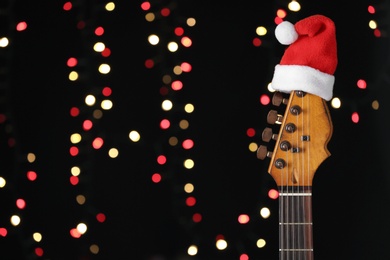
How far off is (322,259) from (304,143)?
0.42m

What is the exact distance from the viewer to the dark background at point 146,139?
1.52 metres

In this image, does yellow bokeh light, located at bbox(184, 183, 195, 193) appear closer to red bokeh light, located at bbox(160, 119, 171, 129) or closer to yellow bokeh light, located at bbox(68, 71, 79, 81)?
red bokeh light, located at bbox(160, 119, 171, 129)

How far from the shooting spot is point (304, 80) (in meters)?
1.28

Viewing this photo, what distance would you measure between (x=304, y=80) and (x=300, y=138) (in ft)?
0.38

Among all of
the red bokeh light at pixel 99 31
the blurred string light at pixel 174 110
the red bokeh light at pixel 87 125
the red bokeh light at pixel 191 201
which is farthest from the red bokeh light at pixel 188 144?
the red bokeh light at pixel 99 31

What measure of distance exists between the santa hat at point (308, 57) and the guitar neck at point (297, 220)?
7.9 inches

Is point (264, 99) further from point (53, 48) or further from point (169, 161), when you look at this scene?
point (53, 48)

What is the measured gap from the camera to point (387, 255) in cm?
162

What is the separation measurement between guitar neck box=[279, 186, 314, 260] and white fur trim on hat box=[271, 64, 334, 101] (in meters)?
0.20


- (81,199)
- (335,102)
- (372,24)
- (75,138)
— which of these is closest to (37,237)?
(81,199)

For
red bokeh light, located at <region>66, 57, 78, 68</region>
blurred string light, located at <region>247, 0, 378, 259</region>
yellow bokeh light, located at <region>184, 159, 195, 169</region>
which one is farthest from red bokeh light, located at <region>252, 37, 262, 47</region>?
red bokeh light, located at <region>66, 57, 78, 68</region>

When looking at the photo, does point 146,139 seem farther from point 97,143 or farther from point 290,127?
point 290,127

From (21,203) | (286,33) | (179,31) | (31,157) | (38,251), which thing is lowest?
(38,251)

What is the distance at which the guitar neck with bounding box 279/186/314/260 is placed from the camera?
1.30m
